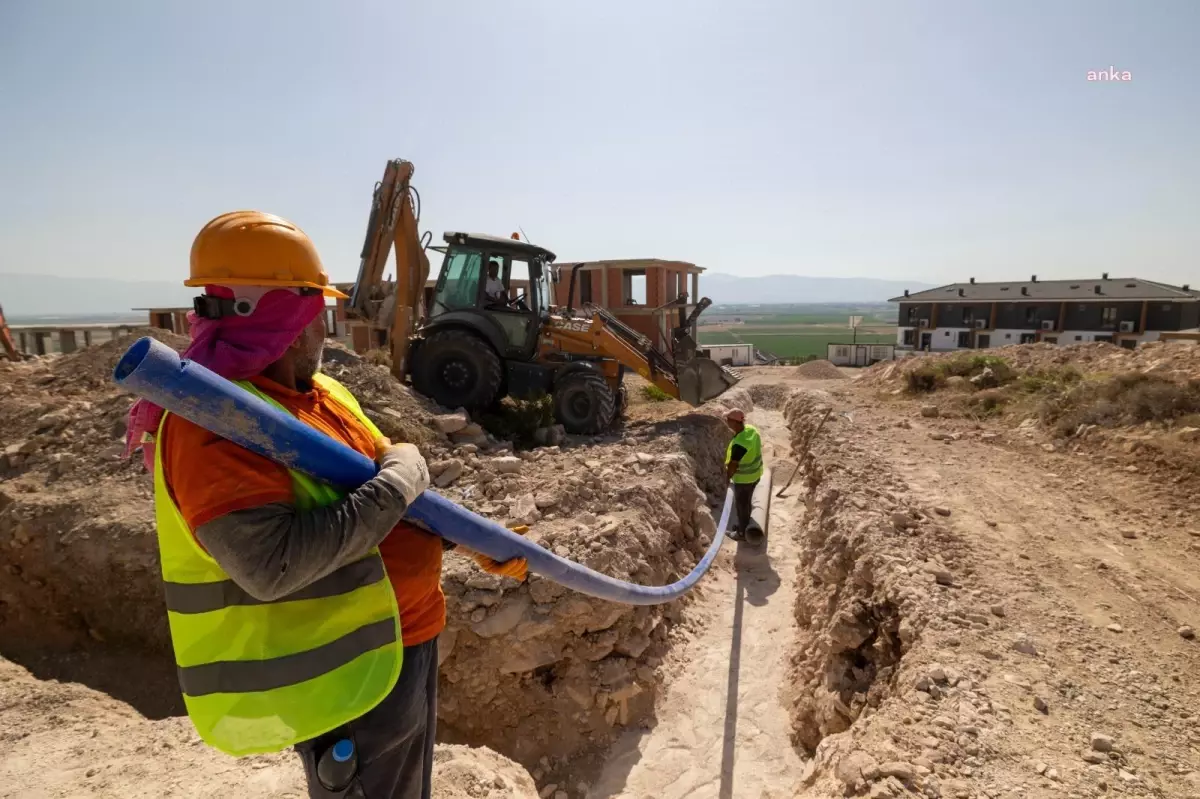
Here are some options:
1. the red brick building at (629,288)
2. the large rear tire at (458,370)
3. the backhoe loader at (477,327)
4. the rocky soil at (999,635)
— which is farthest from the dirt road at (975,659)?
the red brick building at (629,288)

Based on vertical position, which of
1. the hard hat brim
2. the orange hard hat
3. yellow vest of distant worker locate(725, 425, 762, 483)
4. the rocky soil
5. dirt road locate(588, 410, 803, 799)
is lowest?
dirt road locate(588, 410, 803, 799)

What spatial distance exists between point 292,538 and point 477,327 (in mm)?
7577

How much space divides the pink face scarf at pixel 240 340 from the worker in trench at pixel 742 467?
6070mm

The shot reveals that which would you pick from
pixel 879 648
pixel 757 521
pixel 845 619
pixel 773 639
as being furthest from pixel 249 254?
pixel 757 521

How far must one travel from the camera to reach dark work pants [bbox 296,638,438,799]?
169cm

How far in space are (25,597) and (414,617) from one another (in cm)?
586

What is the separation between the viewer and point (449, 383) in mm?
8672

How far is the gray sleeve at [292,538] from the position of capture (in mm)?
1313

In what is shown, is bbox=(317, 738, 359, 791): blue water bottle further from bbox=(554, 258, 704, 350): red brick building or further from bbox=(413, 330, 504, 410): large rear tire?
bbox=(554, 258, 704, 350): red brick building

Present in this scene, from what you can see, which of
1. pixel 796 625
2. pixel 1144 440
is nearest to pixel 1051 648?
pixel 796 625

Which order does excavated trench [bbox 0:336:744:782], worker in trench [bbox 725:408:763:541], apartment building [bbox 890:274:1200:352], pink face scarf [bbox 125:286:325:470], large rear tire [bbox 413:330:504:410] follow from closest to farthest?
1. pink face scarf [bbox 125:286:325:470]
2. excavated trench [bbox 0:336:744:782]
3. worker in trench [bbox 725:408:763:541]
4. large rear tire [bbox 413:330:504:410]
5. apartment building [bbox 890:274:1200:352]

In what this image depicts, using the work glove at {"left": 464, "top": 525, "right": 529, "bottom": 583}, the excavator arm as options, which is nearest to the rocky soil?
the work glove at {"left": 464, "top": 525, "right": 529, "bottom": 583}

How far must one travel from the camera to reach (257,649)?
4.71ft

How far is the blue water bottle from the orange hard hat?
4.16 ft
